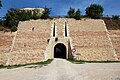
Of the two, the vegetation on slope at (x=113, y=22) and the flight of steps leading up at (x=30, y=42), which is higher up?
the vegetation on slope at (x=113, y=22)

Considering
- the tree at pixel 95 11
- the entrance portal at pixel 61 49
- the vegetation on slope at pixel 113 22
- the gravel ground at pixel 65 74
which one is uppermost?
the tree at pixel 95 11

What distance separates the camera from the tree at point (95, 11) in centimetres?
5269

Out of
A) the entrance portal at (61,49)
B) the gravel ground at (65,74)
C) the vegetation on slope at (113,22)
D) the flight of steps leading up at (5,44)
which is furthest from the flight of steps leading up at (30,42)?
the gravel ground at (65,74)

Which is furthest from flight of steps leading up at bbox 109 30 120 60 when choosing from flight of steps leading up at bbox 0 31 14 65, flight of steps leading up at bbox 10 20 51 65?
flight of steps leading up at bbox 0 31 14 65

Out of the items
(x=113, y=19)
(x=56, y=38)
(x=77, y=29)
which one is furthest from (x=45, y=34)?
(x=113, y=19)

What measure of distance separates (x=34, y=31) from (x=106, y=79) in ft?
98.4

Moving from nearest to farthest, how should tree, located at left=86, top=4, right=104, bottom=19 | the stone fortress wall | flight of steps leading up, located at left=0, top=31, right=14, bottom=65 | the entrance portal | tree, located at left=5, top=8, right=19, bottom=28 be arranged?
1. flight of steps leading up, located at left=0, top=31, right=14, bottom=65
2. the stone fortress wall
3. the entrance portal
4. tree, located at left=5, top=8, right=19, bottom=28
5. tree, located at left=86, top=4, right=104, bottom=19

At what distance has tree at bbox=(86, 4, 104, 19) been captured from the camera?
52688 mm

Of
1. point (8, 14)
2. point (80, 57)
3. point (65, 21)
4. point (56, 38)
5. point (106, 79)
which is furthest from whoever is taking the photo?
point (8, 14)

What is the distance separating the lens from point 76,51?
37094 mm

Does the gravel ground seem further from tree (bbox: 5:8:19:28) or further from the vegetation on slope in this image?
tree (bbox: 5:8:19:28)

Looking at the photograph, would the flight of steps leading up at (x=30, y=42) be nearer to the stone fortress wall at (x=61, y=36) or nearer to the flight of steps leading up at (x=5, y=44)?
the stone fortress wall at (x=61, y=36)

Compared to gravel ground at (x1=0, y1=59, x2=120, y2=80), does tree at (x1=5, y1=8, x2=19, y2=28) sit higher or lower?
higher

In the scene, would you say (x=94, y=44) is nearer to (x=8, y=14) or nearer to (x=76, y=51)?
(x=76, y=51)
